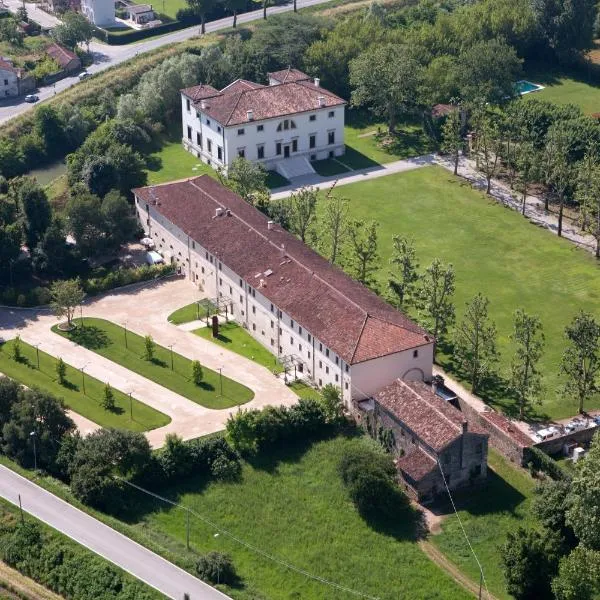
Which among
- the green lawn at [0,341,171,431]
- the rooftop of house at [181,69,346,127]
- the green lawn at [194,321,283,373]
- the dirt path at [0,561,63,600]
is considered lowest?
the dirt path at [0,561,63,600]

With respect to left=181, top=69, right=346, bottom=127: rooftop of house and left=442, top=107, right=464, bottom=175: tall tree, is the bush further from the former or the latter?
left=442, top=107, right=464, bottom=175: tall tree

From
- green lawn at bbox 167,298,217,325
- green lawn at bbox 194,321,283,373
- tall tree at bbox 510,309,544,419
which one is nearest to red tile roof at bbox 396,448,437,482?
tall tree at bbox 510,309,544,419

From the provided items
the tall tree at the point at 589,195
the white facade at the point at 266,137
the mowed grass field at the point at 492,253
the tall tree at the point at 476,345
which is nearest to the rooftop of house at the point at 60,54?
the white facade at the point at 266,137

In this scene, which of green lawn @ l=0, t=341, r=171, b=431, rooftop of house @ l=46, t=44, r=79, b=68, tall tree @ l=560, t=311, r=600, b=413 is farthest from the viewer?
rooftop of house @ l=46, t=44, r=79, b=68

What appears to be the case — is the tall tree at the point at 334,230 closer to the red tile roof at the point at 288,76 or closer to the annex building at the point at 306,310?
the annex building at the point at 306,310

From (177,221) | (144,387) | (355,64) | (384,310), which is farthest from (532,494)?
(355,64)

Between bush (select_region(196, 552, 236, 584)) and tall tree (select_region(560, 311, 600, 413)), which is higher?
tall tree (select_region(560, 311, 600, 413))
